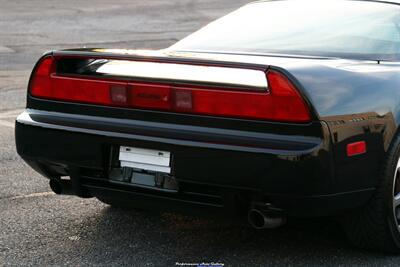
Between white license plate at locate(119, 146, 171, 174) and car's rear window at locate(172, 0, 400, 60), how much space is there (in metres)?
0.94

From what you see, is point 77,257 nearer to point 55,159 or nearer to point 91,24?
point 55,159

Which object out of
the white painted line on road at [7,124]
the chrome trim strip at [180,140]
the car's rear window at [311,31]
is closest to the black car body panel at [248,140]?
the chrome trim strip at [180,140]

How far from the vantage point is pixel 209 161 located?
362cm

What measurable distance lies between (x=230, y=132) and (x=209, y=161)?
0.16 m

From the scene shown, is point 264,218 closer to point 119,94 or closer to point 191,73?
point 191,73

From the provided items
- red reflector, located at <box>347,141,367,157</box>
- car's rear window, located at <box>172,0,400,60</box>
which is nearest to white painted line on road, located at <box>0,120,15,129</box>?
car's rear window, located at <box>172,0,400,60</box>

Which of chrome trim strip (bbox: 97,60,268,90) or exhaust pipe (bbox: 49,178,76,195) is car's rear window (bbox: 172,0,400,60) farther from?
exhaust pipe (bbox: 49,178,76,195)

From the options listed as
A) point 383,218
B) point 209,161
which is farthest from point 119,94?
point 383,218

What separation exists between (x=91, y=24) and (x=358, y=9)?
1458cm

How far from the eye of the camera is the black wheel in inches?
151

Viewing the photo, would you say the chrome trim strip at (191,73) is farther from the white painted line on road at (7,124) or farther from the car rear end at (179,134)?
the white painted line on road at (7,124)

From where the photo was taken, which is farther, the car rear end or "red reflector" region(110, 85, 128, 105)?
"red reflector" region(110, 85, 128, 105)

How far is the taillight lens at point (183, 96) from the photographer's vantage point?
140 inches

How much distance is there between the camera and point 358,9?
4.78 metres
